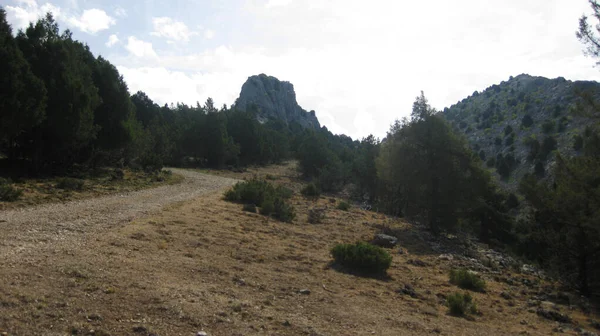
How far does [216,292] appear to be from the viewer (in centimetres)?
738

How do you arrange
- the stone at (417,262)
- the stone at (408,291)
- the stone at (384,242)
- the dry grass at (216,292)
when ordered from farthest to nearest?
the stone at (384,242), the stone at (417,262), the stone at (408,291), the dry grass at (216,292)

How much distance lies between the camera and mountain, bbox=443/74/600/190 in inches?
→ 2331

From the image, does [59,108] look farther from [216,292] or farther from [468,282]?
[468,282]

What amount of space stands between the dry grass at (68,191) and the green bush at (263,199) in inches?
206

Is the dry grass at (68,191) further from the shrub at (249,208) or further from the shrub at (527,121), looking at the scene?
the shrub at (527,121)

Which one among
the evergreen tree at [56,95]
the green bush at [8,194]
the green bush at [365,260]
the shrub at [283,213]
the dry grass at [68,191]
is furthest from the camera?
the evergreen tree at [56,95]

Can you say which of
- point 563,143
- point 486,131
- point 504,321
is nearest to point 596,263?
point 504,321

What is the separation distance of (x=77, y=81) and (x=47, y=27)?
3.95m

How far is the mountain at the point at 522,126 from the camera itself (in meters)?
59.2

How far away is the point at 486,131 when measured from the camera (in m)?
82.1

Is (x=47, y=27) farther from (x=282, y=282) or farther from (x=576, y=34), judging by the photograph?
(x=576, y=34)

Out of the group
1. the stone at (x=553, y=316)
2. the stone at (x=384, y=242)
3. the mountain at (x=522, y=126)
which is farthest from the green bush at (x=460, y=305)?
the mountain at (x=522, y=126)

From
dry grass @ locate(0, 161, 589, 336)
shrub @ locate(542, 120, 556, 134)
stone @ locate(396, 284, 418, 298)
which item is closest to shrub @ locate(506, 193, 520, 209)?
shrub @ locate(542, 120, 556, 134)

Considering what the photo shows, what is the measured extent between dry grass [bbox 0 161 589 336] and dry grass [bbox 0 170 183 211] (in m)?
4.52
